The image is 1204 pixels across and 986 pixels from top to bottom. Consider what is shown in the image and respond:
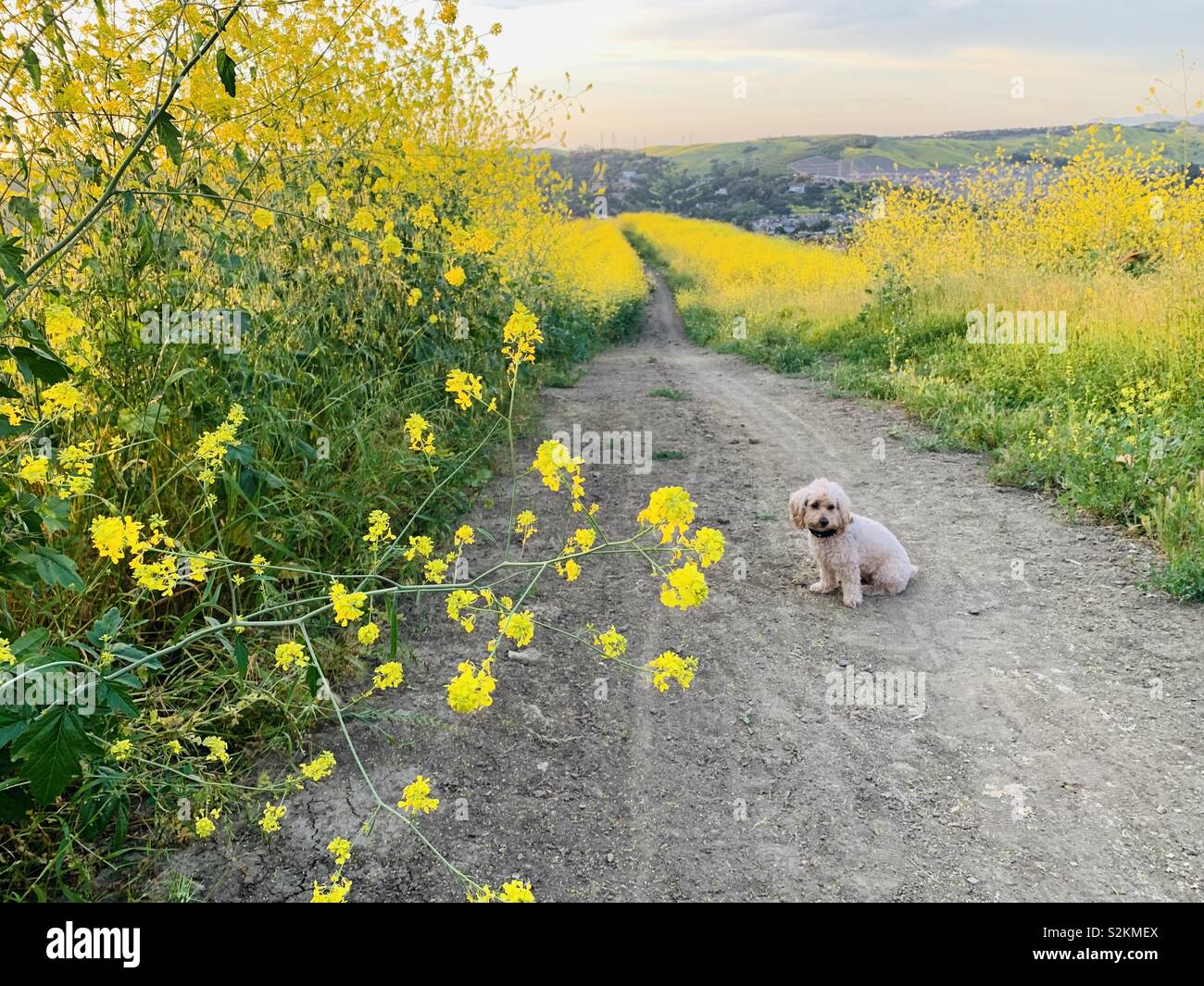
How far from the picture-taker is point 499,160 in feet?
26.2

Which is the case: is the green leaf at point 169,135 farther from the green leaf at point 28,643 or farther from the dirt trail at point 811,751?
the dirt trail at point 811,751

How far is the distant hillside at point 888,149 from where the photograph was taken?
44.0 feet

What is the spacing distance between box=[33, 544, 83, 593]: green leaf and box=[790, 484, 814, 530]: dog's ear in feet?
11.2

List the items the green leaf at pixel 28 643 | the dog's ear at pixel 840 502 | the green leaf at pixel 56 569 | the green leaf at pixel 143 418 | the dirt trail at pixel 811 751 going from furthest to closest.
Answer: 1. the dog's ear at pixel 840 502
2. the green leaf at pixel 143 418
3. the dirt trail at pixel 811 751
4. the green leaf at pixel 56 569
5. the green leaf at pixel 28 643

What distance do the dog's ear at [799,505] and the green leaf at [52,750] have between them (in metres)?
3.53

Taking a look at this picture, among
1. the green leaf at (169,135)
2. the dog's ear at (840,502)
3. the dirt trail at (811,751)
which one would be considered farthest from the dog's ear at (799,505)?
the green leaf at (169,135)

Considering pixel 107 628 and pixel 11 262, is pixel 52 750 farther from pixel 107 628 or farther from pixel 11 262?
pixel 11 262

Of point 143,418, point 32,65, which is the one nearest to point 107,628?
point 143,418

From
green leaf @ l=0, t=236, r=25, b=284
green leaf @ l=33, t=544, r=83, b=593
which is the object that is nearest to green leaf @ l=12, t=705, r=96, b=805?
green leaf @ l=33, t=544, r=83, b=593

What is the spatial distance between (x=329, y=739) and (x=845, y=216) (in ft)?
54.4

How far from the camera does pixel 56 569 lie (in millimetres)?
1997

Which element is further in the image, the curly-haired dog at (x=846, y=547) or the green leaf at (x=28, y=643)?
the curly-haired dog at (x=846, y=547)

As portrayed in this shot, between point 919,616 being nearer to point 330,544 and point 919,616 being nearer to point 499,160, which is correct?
point 330,544

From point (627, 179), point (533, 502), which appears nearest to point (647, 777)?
point (533, 502)
